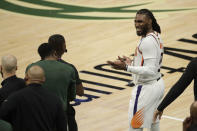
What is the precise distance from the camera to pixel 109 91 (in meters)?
9.88

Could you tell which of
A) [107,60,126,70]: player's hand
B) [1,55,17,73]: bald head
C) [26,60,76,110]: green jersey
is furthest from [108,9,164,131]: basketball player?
[1,55,17,73]: bald head

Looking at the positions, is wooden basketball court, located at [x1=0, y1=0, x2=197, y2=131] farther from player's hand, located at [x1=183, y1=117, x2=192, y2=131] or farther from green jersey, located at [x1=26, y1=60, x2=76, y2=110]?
player's hand, located at [x1=183, y1=117, x2=192, y2=131]

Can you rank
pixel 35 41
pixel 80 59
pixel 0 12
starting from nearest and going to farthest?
pixel 80 59
pixel 35 41
pixel 0 12

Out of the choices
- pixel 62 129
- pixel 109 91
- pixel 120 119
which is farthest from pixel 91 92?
pixel 62 129

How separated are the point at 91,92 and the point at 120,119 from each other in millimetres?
1273

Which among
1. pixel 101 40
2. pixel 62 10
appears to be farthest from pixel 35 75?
pixel 62 10

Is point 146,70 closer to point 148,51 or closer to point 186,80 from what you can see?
point 148,51

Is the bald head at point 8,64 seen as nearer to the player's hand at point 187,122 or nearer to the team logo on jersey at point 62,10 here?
the player's hand at point 187,122

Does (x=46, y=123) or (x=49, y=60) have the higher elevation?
(x=49, y=60)

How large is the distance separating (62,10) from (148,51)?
8456 mm

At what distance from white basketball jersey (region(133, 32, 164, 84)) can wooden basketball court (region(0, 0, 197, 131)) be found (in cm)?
194

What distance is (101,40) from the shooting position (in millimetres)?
12281

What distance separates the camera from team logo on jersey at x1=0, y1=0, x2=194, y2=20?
13.9 metres

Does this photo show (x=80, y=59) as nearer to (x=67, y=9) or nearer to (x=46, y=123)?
(x=67, y=9)
